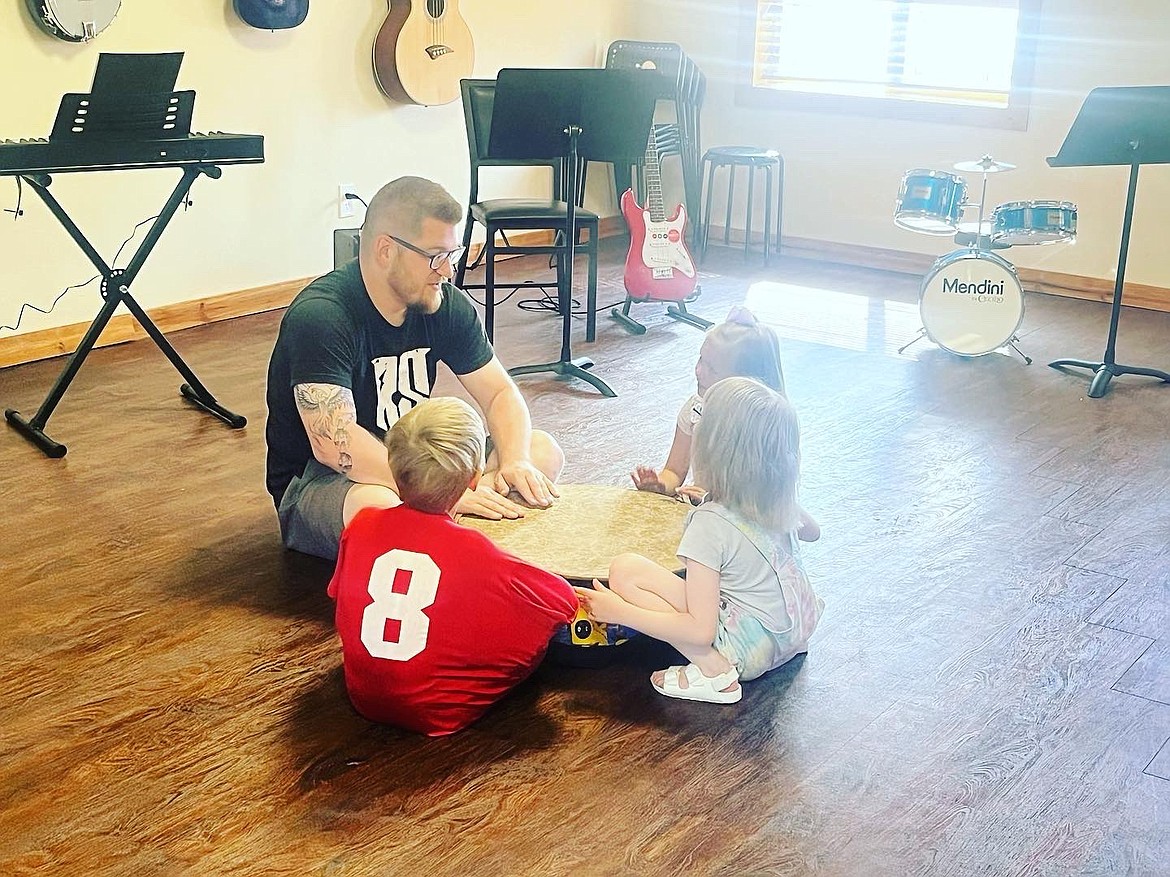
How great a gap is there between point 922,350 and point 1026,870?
320cm

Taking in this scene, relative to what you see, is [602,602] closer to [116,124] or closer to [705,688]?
[705,688]

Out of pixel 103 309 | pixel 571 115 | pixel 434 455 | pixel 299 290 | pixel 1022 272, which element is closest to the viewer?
pixel 434 455

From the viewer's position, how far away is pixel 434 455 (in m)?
2.11

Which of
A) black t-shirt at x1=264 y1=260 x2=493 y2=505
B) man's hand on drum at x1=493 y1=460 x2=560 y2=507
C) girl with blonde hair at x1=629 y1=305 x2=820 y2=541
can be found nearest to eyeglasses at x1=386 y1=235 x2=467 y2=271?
black t-shirt at x1=264 y1=260 x2=493 y2=505

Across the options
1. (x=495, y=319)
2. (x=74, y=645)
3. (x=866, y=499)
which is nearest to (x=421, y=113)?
(x=495, y=319)

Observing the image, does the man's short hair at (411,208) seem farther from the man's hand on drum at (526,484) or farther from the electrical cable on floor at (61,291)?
the electrical cable on floor at (61,291)

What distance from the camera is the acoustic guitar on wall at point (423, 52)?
5.35 m

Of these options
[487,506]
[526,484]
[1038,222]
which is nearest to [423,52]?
[1038,222]

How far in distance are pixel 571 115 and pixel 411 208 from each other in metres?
1.49

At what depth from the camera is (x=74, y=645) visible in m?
2.56

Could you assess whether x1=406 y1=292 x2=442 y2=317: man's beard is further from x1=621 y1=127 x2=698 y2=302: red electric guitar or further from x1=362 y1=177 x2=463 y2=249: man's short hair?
x1=621 y1=127 x2=698 y2=302: red electric guitar

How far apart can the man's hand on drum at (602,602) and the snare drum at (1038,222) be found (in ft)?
9.77

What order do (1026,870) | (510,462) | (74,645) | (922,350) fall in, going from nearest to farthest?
(1026,870) → (74,645) → (510,462) → (922,350)

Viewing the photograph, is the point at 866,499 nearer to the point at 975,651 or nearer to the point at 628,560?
the point at 975,651
